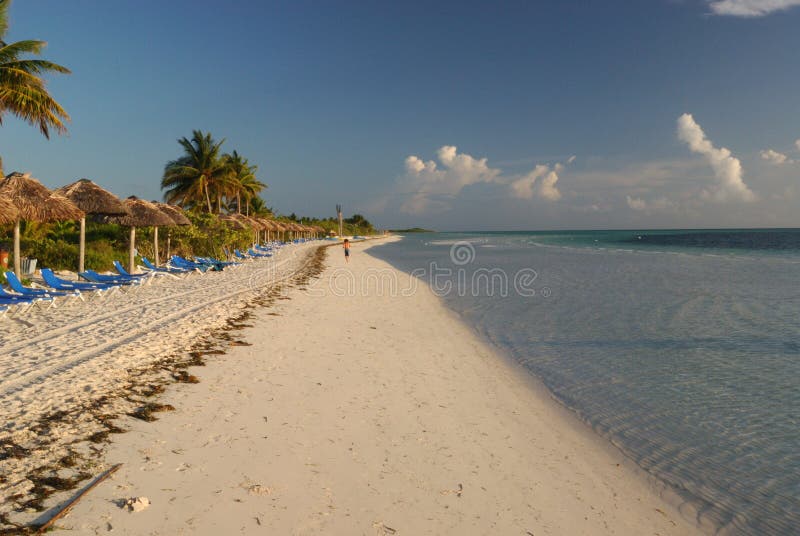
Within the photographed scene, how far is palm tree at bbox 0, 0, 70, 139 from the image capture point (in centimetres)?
1321

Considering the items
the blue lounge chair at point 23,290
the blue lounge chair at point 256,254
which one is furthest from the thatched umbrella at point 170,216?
the blue lounge chair at point 256,254

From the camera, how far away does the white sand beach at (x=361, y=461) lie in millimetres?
2730

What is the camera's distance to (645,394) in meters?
5.38

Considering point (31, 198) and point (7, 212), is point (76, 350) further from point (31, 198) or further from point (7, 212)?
point (31, 198)

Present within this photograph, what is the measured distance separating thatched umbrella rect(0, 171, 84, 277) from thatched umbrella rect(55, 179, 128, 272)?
114 centimetres

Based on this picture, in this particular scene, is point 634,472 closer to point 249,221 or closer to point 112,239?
point 112,239

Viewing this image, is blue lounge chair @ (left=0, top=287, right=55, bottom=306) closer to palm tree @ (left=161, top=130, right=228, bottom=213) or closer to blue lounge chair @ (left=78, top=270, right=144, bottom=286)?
blue lounge chair @ (left=78, top=270, right=144, bottom=286)

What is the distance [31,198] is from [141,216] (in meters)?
3.87

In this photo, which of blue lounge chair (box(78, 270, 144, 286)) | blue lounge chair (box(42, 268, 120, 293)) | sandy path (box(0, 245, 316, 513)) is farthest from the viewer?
blue lounge chair (box(78, 270, 144, 286))

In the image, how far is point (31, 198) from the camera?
34.2 feet

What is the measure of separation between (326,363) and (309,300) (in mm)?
5305

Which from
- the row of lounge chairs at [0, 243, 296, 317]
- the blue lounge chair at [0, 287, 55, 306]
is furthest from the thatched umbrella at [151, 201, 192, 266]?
the blue lounge chair at [0, 287, 55, 306]

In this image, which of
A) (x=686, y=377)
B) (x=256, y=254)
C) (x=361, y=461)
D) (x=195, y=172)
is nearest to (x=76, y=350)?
(x=361, y=461)

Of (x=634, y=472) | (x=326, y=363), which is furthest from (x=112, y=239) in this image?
(x=634, y=472)
